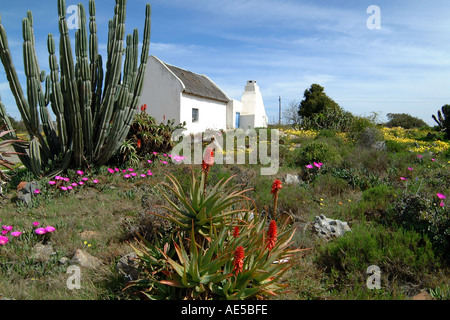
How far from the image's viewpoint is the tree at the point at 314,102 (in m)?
22.0

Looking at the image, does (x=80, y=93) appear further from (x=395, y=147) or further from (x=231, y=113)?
(x=231, y=113)

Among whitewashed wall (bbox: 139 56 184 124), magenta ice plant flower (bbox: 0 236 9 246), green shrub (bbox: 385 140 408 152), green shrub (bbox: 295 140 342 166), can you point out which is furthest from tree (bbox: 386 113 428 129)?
magenta ice plant flower (bbox: 0 236 9 246)

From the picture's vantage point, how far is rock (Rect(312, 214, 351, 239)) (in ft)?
13.3

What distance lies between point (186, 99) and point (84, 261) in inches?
495

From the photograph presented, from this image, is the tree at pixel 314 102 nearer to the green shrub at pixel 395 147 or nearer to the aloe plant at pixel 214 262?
the green shrub at pixel 395 147

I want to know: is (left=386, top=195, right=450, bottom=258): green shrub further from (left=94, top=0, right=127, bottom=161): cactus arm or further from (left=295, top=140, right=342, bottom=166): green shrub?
(left=94, top=0, right=127, bottom=161): cactus arm

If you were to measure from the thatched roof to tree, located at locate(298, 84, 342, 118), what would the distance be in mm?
6963

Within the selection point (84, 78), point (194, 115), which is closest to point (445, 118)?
point (194, 115)

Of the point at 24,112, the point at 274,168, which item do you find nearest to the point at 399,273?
the point at 274,168

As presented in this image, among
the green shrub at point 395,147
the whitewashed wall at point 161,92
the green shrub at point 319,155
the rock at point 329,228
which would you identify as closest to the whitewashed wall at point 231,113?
the whitewashed wall at point 161,92

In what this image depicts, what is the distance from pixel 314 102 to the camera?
2238 centimetres

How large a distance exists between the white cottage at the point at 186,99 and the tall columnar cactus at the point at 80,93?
665cm

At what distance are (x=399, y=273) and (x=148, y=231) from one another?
284 centimetres

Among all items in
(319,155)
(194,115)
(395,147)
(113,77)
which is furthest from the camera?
(194,115)
